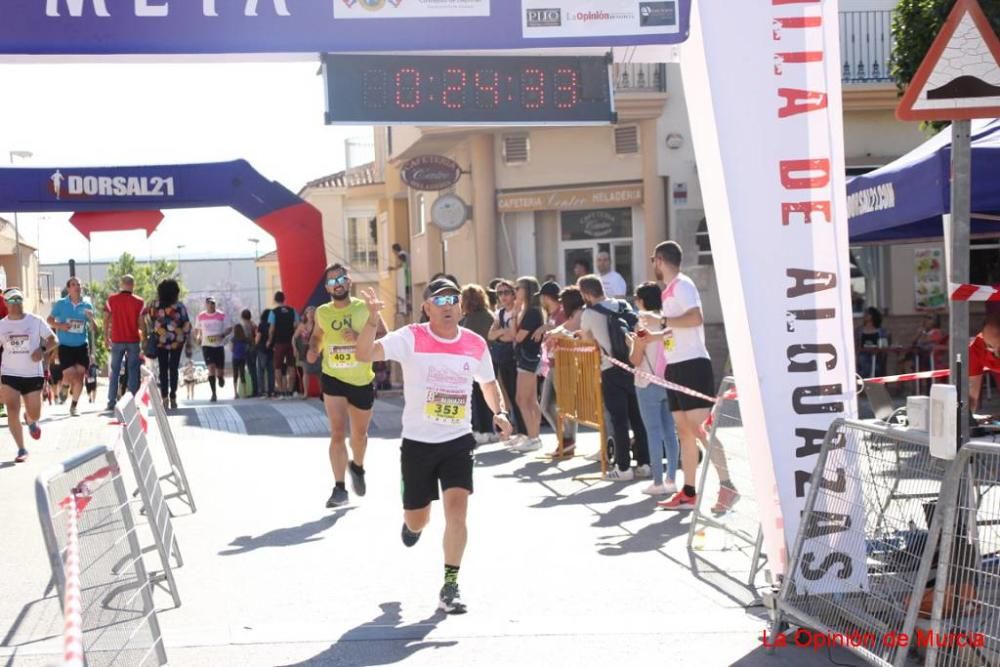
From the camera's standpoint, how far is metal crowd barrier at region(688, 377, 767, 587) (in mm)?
8359

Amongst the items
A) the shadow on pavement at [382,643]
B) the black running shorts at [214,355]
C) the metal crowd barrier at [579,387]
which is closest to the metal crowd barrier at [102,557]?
the shadow on pavement at [382,643]

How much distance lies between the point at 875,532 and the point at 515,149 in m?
23.0

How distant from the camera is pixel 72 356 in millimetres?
19203

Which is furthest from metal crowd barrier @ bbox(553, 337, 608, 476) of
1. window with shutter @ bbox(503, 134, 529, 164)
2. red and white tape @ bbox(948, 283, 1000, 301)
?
window with shutter @ bbox(503, 134, 529, 164)

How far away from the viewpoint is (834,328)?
21.9ft

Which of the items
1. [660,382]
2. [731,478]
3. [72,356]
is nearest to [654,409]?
[660,382]

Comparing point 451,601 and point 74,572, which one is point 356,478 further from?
point 74,572

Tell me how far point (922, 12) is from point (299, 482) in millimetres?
10215

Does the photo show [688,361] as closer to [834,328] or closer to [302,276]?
A: [834,328]

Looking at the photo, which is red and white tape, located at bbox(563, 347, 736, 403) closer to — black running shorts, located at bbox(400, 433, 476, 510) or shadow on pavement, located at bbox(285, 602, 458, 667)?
black running shorts, located at bbox(400, 433, 476, 510)

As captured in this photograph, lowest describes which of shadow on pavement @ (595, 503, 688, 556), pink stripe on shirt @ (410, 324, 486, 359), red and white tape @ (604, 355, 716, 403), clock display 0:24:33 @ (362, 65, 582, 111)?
shadow on pavement @ (595, 503, 688, 556)

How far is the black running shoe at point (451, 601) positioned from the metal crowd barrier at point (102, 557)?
200 centimetres

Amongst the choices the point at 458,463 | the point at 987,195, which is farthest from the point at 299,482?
the point at 987,195

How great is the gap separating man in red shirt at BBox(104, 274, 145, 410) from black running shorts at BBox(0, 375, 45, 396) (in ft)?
14.9
